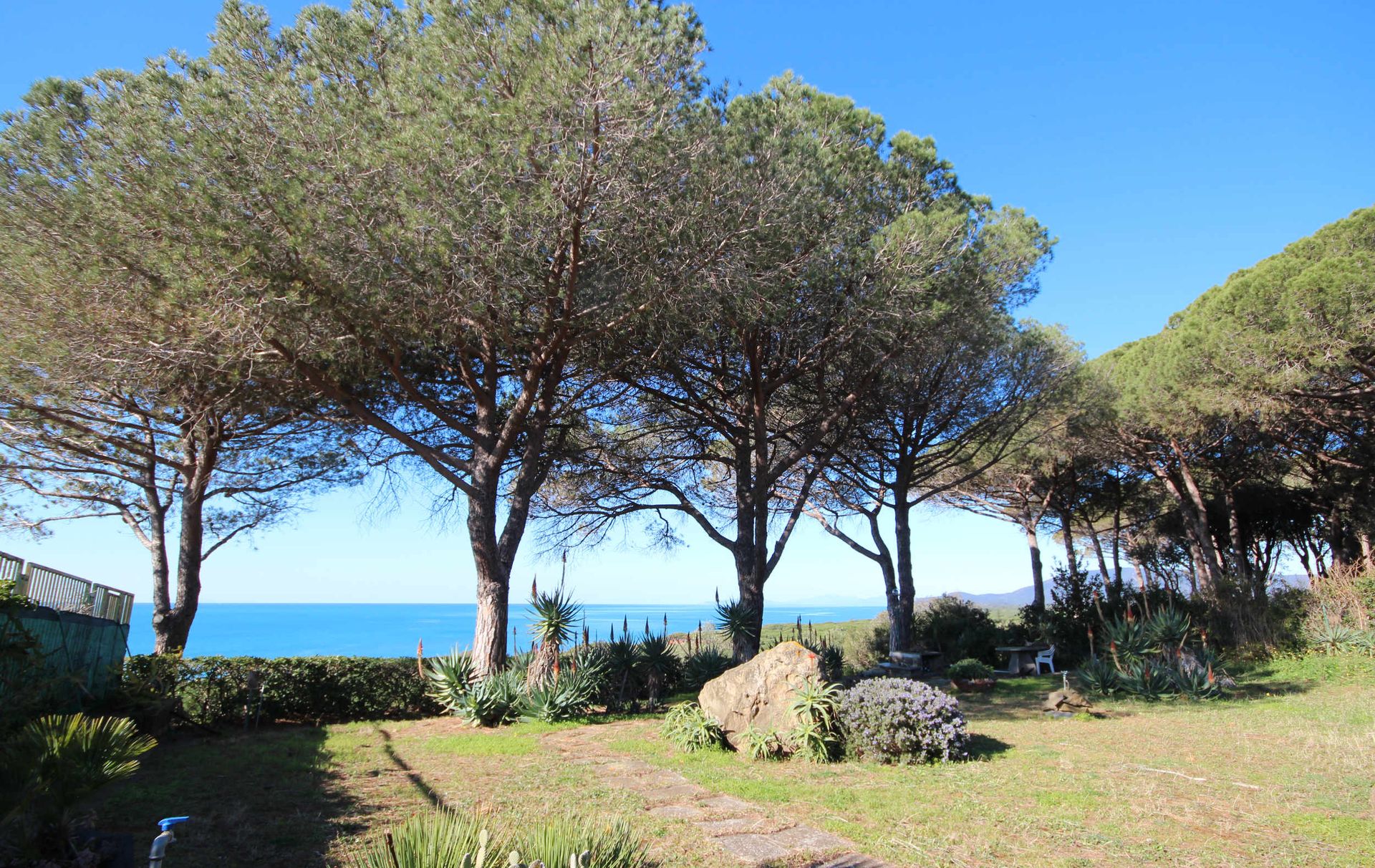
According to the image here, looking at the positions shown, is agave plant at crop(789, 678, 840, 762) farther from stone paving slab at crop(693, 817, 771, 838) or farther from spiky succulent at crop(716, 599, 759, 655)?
spiky succulent at crop(716, 599, 759, 655)

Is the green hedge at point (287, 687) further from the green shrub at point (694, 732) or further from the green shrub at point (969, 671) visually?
the green shrub at point (969, 671)

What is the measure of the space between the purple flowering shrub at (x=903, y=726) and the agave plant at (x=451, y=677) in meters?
5.74

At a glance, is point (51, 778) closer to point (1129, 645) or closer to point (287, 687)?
point (287, 687)

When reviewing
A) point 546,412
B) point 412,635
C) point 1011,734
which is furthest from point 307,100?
point 412,635

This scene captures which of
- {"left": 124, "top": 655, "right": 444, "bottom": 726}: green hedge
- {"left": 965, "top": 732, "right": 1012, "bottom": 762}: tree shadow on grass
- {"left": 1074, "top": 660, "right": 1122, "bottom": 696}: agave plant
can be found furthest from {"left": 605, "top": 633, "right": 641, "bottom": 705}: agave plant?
{"left": 1074, "top": 660, "right": 1122, "bottom": 696}: agave plant

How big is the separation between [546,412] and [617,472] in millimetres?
3102

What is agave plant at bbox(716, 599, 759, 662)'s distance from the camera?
41.3ft

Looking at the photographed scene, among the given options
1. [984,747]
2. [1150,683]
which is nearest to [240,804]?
[984,747]

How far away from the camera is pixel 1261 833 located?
479 cm

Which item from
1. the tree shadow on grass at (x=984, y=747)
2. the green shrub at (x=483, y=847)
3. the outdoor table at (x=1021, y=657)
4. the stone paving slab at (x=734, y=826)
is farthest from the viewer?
the outdoor table at (x=1021, y=657)

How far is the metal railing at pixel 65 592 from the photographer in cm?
775

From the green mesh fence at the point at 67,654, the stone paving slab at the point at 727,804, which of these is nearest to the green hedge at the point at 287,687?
the green mesh fence at the point at 67,654

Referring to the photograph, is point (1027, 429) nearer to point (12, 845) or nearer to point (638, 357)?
point (638, 357)

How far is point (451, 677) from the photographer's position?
10.9 metres
